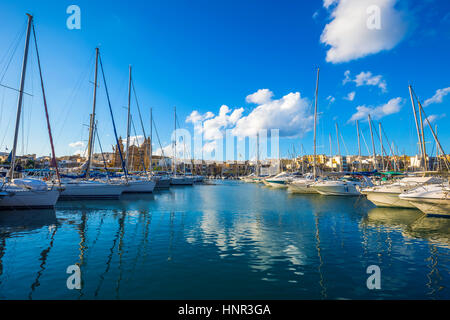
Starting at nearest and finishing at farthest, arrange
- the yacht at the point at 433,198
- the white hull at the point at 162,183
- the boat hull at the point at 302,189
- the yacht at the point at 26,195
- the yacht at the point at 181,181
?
the yacht at the point at 433,198 → the yacht at the point at 26,195 → the boat hull at the point at 302,189 → the white hull at the point at 162,183 → the yacht at the point at 181,181

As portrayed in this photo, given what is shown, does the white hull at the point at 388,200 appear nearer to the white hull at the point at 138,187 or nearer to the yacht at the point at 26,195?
the white hull at the point at 138,187

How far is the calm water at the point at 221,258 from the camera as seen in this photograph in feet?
→ 22.7

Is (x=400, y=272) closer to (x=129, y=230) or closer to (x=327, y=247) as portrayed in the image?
(x=327, y=247)

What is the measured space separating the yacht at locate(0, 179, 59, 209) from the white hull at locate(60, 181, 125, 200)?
776 centimetres

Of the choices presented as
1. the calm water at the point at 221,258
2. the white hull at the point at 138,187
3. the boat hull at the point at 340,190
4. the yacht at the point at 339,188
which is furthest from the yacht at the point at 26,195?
the boat hull at the point at 340,190

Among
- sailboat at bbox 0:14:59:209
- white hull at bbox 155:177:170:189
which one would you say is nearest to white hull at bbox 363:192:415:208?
sailboat at bbox 0:14:59:209

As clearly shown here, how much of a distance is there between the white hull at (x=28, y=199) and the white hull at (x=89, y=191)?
773 centimetres

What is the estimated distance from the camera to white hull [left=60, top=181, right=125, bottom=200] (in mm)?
27750

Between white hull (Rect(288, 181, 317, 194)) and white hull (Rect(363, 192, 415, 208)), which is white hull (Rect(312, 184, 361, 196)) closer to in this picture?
white hull (Rect(288, 181, 317, 194))

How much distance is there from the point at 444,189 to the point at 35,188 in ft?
102

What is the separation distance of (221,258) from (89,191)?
24200 mm

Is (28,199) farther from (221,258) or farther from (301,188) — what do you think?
(301,188)

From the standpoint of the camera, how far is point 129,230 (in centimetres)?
1409
